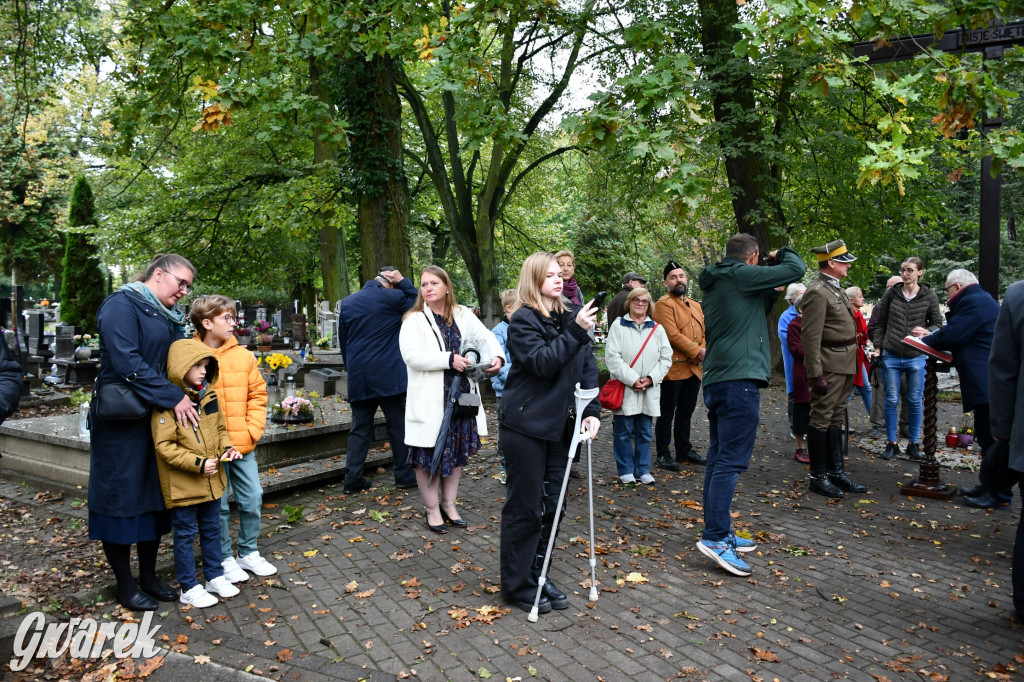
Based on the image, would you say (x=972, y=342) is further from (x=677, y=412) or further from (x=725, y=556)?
(x=725, y=556)

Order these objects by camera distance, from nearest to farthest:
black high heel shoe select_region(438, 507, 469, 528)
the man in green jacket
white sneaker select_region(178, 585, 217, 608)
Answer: white sneaker select_region(178, 585, 217, 608) → the man in green jacket → black high heel shoe select_region(438, 507, 469, 528)

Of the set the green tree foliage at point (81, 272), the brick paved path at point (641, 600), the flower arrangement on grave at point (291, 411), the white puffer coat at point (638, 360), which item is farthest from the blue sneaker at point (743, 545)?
the green tree foliage at point (81, 272)

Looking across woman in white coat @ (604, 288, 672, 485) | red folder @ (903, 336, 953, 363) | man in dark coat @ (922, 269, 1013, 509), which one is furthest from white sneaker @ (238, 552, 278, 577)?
man in dark coat @ (922, 269, 1013, 509)

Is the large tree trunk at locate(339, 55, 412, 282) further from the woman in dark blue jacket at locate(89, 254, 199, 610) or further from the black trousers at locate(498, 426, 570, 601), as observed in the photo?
the black trousers at locate(498, 426, 570, 601)

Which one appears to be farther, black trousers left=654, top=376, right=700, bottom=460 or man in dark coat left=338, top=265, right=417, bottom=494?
black trousers left=654, top=376, right=700, bottom=460

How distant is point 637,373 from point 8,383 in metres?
5.14

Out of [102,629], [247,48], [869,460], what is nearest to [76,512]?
[102,629]

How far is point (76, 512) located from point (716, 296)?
5.81 m

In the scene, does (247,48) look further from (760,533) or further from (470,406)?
(760,533)

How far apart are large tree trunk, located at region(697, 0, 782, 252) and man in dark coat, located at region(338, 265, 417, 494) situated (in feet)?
24.8

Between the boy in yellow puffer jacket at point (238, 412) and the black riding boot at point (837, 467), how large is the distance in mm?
5117

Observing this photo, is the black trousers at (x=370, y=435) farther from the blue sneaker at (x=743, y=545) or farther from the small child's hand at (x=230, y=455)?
the blue sneaker at (x=743, y=545)

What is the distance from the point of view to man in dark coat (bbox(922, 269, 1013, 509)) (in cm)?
669

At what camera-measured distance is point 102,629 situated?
13.4 feet
